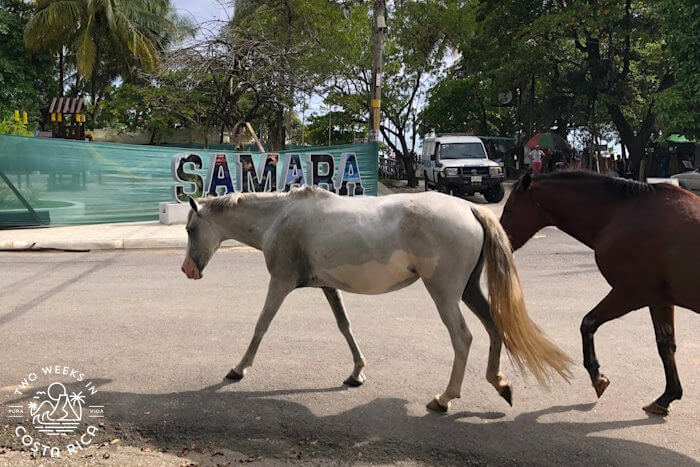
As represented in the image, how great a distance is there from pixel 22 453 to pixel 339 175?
1405 cm

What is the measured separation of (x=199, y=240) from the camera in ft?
15.4

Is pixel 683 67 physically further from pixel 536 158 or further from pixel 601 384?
pixel 601 384

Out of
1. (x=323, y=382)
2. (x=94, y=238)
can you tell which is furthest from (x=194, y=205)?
(x=94, y=238)

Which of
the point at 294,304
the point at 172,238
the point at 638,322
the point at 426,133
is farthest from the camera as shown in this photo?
the point at 426,133

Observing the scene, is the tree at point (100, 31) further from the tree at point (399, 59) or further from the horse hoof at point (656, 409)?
the horse hoof at point (656, 409)

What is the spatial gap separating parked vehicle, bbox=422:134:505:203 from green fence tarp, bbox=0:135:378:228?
679cm

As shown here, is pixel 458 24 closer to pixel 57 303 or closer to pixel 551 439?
pixel 57 303

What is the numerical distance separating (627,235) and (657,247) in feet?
0.63

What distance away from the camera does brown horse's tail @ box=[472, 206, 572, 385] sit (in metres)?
4.00

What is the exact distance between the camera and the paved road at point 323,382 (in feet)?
11.6

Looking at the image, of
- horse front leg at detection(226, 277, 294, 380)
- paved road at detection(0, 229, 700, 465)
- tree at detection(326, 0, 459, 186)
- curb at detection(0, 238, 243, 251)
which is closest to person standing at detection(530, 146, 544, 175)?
tree at detection(326, 0, 459, 186)

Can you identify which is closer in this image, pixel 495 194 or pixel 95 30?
pixel 495 194

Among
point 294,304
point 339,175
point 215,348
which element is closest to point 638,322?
point 294,304

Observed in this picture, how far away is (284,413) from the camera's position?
3.99 metres
